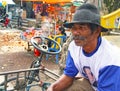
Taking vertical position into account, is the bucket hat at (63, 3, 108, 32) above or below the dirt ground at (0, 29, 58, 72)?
above

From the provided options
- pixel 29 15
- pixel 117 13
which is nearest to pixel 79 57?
pixel 117 13

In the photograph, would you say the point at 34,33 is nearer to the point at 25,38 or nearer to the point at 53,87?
the point at 25,38

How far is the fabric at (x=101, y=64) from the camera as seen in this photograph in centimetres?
211

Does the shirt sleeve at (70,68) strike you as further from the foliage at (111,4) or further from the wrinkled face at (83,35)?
the foliage at (111,4)

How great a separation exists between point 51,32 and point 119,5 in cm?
378

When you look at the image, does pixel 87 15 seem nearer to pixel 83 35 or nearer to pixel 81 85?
pixel 83 35

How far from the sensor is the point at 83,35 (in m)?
2.28

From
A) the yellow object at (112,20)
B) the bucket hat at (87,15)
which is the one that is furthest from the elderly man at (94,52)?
the yellow object at (112,20)

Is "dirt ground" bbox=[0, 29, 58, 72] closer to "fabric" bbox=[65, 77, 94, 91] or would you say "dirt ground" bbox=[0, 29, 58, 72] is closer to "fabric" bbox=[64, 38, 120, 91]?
"fabric" bbox=[65, 77, 94, 91]

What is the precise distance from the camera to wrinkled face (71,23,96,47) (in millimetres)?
2268

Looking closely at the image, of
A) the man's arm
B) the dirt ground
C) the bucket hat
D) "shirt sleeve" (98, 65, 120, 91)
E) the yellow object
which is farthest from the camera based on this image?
the dirt ground

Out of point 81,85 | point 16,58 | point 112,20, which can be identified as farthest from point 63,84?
point 16,58

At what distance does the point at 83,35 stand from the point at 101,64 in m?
0.28

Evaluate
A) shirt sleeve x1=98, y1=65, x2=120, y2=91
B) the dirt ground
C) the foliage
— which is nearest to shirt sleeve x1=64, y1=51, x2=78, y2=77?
shirt sleeve x1=98, y1=65, x2=120, y2=91
